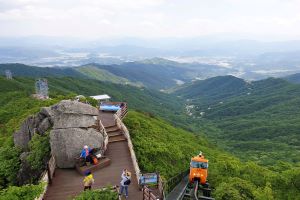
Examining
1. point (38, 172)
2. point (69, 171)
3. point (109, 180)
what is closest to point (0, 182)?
→ point (38, 172)

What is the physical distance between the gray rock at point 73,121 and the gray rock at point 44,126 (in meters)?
2.37

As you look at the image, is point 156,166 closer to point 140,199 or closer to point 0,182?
point 140,199

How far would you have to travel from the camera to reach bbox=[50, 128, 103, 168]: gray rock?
2423 cm

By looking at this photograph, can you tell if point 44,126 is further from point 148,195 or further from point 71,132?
point 148,195

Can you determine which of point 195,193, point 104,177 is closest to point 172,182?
point 195,193

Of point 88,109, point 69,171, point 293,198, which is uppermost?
point 88,109

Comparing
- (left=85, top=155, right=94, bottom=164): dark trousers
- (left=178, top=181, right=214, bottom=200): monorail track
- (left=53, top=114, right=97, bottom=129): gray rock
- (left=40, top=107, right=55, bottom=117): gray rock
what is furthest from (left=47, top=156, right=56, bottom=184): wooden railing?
(left=178, top=181, right=214, bottom=200): monorail track

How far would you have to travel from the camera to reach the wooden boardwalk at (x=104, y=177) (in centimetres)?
2059

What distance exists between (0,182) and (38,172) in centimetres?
326

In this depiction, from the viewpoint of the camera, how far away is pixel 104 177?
74.9ft

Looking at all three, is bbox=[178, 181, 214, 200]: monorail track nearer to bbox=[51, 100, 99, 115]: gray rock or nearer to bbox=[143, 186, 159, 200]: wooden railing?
bbox=[143, 186, 159, 200]: wooden railing

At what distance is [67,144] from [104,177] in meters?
4.08

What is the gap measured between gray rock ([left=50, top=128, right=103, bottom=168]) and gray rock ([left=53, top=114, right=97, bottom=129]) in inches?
26.7

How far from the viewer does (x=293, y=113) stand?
185 meters
